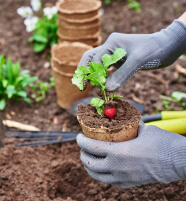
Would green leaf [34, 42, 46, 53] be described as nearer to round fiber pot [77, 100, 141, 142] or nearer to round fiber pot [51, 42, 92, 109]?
round fiber pot [51, 42, 92, 109]

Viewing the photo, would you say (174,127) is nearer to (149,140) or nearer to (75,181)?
(149,140)

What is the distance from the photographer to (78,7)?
3594 millimetres

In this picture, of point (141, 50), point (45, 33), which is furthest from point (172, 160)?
point (45, 33)

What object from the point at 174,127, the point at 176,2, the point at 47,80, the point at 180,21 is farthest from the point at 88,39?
the point at 176,2

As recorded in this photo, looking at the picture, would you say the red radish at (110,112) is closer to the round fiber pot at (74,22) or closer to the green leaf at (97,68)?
the green leaf at (97,68)

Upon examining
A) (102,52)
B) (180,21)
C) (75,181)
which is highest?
(180,21)

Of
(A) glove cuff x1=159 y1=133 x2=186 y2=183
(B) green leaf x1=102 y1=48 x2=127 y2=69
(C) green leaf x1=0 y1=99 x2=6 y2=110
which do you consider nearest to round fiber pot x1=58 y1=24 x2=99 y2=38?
(C) green leaf x1=0 y1=99 x2=6 y2=110

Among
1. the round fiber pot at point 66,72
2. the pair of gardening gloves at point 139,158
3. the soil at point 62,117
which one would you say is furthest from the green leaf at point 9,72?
the pair of gardening gloves at point 139,158

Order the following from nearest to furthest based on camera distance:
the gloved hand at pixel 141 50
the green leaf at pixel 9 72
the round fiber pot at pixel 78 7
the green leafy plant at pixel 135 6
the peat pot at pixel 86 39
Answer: the gloved hand at pixel 141 50
the green leaf at pixel 9 72
the round fiber pot at pixel 78 7
the peat pot at pixel 86 39
the green leafy plant at pixel 135 6

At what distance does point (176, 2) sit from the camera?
4.96 meters

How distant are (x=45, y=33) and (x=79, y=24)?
2.27 ft

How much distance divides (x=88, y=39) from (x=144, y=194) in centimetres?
210

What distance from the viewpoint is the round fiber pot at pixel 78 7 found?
126 inches

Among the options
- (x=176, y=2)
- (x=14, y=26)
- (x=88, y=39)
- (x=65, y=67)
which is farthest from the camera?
(x=176, y=2)
